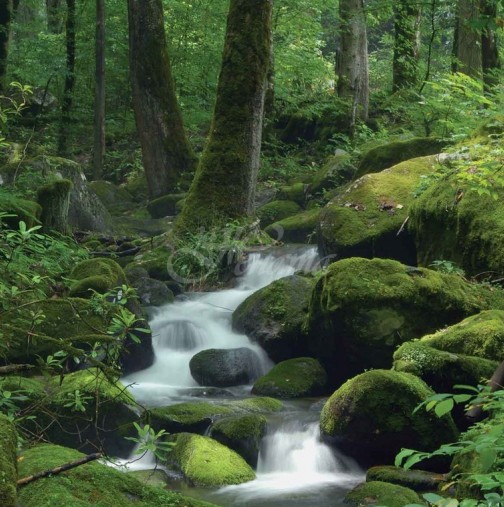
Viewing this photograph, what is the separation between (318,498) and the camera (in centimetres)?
615

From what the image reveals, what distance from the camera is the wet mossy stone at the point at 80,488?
2680 mm

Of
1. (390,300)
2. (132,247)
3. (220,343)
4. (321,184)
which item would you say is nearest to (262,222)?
(321,184)

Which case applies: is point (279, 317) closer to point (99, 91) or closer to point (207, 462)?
point (207, 462)

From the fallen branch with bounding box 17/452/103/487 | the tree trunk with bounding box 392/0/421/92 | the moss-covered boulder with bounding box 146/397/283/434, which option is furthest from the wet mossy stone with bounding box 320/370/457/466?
the tree trunk with bounding box 392/0/421/92

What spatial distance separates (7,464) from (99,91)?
660 inches

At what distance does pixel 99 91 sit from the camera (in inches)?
723

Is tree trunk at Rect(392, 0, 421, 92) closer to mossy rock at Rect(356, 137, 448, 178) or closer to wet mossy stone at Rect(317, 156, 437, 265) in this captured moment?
mossy rock at Rect(356, 137, 448, 178)

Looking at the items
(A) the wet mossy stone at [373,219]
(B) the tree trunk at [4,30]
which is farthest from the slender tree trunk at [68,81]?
(A) the wet mossy stone at [373,219]

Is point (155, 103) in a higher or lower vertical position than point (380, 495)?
higher

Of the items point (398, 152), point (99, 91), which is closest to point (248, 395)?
point (398, 152)

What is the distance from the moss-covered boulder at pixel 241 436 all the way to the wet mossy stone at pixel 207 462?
0.12m

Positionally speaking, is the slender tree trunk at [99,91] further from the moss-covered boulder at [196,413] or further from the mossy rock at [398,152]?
the moss-covered boulder at [196,413]

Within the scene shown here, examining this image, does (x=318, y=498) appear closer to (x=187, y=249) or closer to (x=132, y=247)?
(x=187, y=249)

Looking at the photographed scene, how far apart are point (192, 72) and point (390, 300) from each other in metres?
14.3
